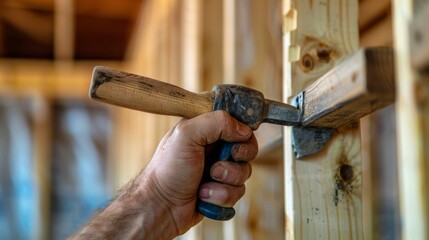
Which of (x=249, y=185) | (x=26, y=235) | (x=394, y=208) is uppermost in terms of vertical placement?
(x=249, y=185)

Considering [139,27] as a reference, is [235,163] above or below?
below

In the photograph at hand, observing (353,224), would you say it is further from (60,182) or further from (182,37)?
(60,182)

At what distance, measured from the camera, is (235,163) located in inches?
34.1

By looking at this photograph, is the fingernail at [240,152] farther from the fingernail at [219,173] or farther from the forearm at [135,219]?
the forearm at [135,219]

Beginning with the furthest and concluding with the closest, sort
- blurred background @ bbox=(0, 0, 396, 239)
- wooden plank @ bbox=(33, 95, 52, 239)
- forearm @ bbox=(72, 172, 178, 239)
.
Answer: wooden plank @ bbox=(33, 95, 52, 239)
blurred background @ bbox=(0, 0, 396, 239)
forearm @ bbox=(72, 172, 178, 239)

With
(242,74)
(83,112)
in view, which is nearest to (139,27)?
(83,112)

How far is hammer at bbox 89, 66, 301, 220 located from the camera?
0.74 m

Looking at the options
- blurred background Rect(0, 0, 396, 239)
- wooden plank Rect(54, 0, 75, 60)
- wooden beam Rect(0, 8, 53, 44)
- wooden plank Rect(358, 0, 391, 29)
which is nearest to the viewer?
wooden plank Rect(358, 0, 391, 29)

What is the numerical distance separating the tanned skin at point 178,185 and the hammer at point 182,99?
0.07 ft

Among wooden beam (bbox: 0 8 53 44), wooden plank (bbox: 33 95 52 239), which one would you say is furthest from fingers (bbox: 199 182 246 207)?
wooden plank (bbox: 33 95 52 239)

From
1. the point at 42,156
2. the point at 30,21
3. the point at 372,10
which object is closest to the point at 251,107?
the point at 372,10

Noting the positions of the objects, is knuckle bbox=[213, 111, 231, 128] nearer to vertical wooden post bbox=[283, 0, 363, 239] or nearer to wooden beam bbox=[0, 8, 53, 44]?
vertical wooden post bbox=[283, 0, 363, 239]

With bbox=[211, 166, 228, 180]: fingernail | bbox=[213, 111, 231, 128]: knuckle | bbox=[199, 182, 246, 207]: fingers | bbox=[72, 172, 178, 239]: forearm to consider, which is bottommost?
bbox=[72, 172, 178, 239]: forearm

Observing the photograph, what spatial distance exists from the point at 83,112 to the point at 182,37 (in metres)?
4.23
